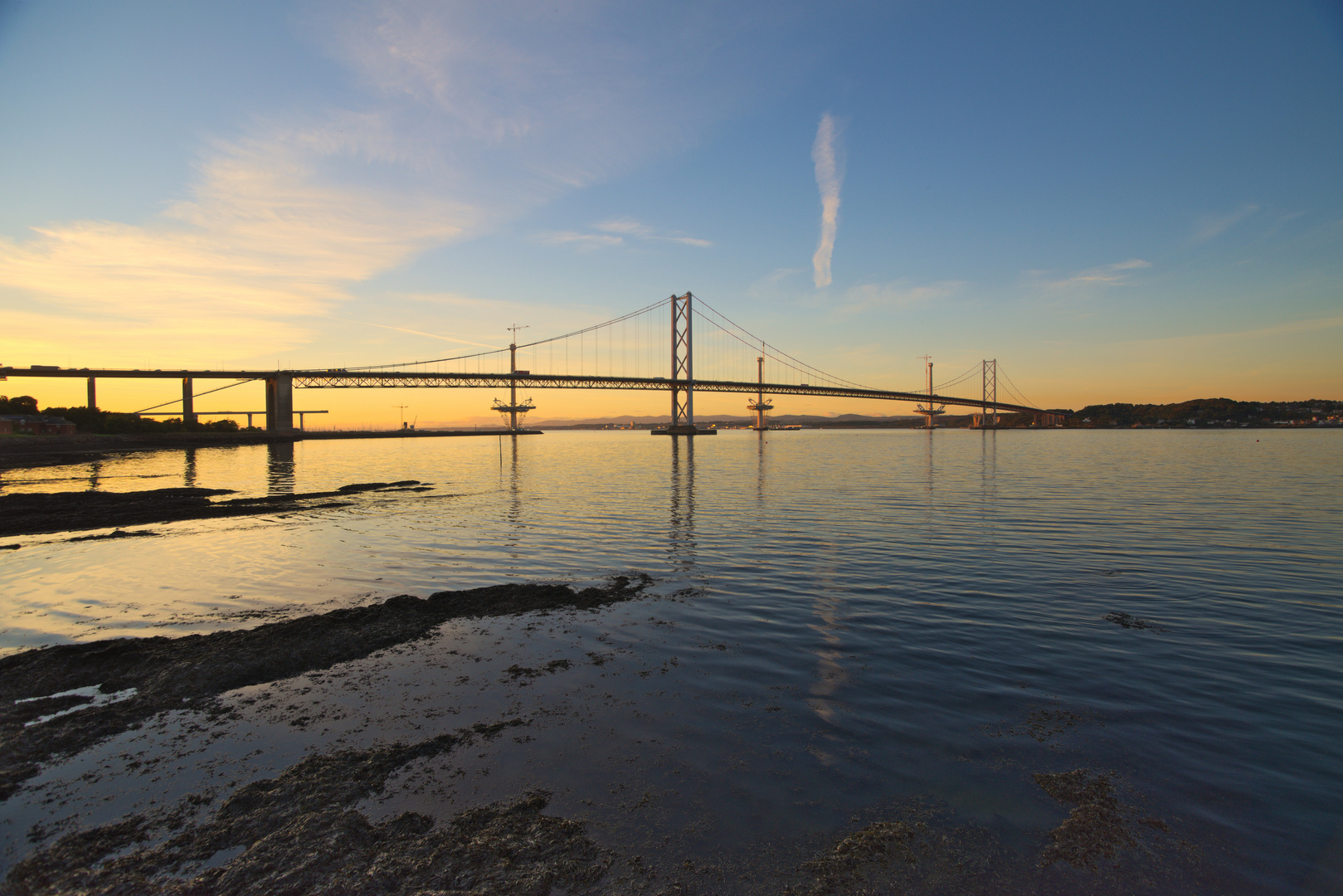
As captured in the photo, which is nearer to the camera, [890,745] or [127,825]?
[127,825]

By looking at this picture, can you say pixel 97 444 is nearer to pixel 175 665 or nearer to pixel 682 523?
pixel 682 523

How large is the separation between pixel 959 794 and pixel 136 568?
1290 centimetres

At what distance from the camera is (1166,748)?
14.3ft

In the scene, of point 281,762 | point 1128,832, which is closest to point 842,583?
point 1128,832

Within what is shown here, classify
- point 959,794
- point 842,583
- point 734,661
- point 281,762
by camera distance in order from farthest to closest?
point 842,583 < point 734,661 < point 281,762 < point 959,794

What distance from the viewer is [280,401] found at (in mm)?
86188

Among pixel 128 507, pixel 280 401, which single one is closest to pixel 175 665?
pixel 128 507

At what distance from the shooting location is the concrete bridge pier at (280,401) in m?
85.5

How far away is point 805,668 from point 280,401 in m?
98.4

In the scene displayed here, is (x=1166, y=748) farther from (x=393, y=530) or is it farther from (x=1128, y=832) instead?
(x=393, y=530)

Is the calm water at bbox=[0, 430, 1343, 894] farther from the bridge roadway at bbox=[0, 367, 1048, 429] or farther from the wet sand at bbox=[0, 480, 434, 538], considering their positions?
the bridge roadway at bbox=[0, 367, 1048, 429]

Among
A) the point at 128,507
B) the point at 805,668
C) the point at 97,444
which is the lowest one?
the point at 805,668

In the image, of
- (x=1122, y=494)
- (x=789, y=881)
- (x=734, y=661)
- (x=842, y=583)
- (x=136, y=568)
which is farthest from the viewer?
(x=1122, y=494)

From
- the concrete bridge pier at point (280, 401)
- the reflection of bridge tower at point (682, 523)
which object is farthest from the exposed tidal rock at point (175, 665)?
the concrete bridge pier at point (280, 401)
